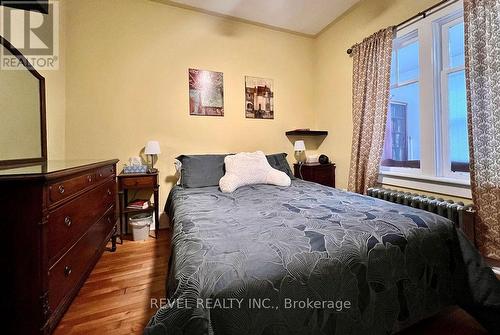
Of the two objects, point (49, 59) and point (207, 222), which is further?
point (49, 59)

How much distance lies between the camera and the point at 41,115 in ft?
5.99

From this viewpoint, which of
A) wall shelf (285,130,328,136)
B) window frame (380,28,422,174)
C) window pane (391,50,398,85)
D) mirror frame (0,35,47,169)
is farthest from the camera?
wall shelf (285,130,328,136)

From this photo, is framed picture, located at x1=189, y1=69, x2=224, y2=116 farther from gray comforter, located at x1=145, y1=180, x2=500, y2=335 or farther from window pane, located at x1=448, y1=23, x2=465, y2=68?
window pane, located at x1=448, y1=23, x2=465, y2=68

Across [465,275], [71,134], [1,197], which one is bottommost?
[465,275]

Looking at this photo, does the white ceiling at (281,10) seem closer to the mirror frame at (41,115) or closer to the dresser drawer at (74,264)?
the mirror frame at (41,115)

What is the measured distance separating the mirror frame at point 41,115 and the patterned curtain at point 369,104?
2.99m

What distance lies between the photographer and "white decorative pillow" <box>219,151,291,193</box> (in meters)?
2.25

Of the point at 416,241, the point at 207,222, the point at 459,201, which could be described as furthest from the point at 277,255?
the point at 459,201

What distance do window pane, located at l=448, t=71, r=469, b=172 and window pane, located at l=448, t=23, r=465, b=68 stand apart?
104mm

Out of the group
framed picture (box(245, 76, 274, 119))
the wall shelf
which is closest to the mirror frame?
framed picture (box(245, 76, 274, 119))

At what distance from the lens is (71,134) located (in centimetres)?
243

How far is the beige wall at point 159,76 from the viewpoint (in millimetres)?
2463

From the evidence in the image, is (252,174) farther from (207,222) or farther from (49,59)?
(49,59)

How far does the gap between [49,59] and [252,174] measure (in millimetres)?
2165
